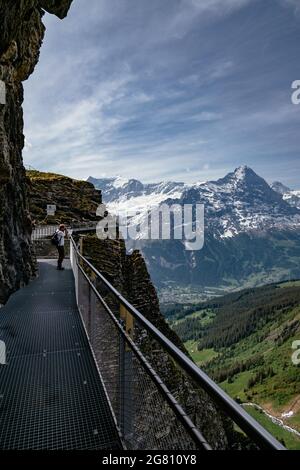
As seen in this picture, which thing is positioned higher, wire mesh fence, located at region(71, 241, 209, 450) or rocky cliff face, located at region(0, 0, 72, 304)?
rocky cliff face, located at region(0, 0, 72, 304)

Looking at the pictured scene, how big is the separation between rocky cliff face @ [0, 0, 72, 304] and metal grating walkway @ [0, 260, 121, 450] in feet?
15.0

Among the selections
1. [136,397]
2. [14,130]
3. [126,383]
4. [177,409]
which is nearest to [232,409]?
[177,409]

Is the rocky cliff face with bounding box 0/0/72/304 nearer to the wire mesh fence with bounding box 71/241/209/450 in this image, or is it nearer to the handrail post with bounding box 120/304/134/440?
the wire mesh fence with bounding box 71/241/209/450

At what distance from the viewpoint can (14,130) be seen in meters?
19.3

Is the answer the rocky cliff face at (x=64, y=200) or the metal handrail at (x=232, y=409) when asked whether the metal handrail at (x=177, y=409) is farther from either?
the rocky cliff face at (x=64, y=200)

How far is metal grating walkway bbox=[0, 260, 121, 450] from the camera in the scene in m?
5.27

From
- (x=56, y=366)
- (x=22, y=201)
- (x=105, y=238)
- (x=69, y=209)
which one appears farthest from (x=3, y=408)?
(x=69, y=209)

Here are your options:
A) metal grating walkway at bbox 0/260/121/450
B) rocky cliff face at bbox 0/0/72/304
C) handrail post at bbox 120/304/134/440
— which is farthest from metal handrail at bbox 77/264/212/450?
rocky cliff face at bbox 0/0/72/304

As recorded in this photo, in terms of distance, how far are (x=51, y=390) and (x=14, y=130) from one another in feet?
52.1

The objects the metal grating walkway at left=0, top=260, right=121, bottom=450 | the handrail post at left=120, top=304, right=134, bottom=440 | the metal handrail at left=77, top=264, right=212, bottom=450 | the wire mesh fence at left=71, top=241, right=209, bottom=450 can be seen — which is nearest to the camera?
the metal handrail at left=77, top=264, right=212, bottom=450

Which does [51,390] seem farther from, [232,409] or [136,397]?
[232,409]
